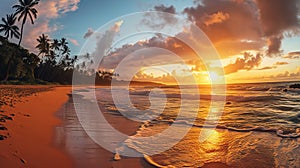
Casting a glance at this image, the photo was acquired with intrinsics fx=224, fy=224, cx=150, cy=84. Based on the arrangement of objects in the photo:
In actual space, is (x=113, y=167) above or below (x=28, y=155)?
below

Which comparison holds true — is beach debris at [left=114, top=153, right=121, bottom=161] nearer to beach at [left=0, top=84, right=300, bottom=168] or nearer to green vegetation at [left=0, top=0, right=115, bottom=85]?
beach at [left=0, top=84, right=300, bottom=168]

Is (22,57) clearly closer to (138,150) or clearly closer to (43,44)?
(43,44)

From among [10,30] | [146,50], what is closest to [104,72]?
[10,30]

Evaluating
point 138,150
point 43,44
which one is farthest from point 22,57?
point 138,150

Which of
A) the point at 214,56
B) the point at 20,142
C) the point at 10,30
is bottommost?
the point at 20,142

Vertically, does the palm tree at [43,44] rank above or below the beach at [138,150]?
above

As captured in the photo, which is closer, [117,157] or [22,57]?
[117,157]

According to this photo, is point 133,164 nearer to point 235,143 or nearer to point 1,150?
point 1,150

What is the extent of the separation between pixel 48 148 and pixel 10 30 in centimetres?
4213

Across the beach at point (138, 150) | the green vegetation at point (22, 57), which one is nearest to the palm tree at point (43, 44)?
the green vegetation at point (22, 57)

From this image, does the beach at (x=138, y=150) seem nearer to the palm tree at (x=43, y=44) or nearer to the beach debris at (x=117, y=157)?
the beach debris at (x=117, y=157)

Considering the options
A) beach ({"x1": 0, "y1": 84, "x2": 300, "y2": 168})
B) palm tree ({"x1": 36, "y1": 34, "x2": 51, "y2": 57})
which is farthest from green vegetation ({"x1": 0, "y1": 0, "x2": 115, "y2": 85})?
beach ({"x1": 0, "y1": 84, "x2": 300, "y2": 168})

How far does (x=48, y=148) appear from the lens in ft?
16.1

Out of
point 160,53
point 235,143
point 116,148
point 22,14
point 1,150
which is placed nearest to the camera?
point 1,150
